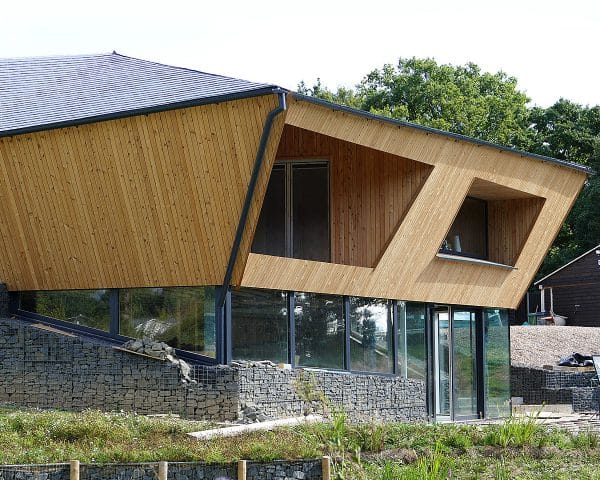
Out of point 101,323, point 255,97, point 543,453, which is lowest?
point 543,453

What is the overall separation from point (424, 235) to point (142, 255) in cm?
591

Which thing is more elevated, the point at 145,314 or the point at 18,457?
the point at 145,314

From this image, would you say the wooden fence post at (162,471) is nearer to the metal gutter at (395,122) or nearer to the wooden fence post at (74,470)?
the wooden fence post at (74,470)

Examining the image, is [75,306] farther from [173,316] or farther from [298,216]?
[298,216]

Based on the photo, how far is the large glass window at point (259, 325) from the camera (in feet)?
68.4

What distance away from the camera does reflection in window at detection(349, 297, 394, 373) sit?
23.0m

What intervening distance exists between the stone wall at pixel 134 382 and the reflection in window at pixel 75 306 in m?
0.71

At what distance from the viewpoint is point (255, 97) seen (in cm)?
1902

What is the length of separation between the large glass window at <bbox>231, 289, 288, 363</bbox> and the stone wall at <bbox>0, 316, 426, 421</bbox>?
1.68ft

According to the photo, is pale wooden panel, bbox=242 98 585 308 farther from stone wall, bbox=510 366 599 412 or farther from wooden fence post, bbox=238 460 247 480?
wooden fence post, bbox=238 460 247 480

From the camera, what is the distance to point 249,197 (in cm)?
1962

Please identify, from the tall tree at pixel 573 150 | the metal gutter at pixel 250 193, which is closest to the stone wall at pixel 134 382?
the metal gutter at pixel 250 193

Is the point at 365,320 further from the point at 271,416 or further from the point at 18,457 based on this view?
the point at 18,457

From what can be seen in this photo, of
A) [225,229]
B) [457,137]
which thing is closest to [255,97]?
[225,229]
